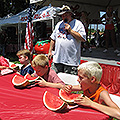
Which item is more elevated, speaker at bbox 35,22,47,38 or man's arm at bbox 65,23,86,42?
speaker at bbox 35,22,47,38

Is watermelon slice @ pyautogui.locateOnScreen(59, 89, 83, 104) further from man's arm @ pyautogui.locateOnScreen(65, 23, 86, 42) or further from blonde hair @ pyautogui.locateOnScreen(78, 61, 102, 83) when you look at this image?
man's arm @ pyautogui.locateOnScreen(65, 23, 86, 42)

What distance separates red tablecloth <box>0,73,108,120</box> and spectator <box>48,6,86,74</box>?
1.78 meters

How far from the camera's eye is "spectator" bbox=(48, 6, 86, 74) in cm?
363

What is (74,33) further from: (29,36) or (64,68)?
(29,36)

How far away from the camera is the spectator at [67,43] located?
143 inches

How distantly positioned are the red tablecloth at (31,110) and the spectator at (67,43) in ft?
5.83

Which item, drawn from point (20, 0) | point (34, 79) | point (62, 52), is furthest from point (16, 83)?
point (20, 0)

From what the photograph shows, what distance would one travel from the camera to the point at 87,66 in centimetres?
166

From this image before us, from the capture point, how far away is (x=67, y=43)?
3.75 metres

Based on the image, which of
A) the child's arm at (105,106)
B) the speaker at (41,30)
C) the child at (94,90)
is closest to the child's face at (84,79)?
the child at (94,90)

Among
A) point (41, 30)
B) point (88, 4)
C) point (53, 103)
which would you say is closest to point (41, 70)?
point (53, 103)

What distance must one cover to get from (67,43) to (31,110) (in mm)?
2390

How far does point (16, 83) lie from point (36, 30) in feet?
29.2

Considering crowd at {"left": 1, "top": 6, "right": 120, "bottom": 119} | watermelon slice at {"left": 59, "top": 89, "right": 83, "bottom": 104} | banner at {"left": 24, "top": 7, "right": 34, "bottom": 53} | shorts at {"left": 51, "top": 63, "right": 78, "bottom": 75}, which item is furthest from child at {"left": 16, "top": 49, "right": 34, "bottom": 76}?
banner at {"left": 24, "top": 7, "right": 34, "bottom": 53}
